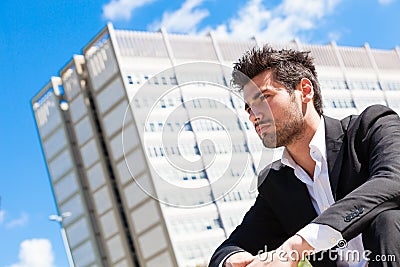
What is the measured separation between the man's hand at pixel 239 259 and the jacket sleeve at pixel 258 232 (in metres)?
0.10

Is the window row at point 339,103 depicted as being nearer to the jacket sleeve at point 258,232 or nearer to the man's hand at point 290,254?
the jacket sleeve at point 258,232

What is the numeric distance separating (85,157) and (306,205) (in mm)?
45255

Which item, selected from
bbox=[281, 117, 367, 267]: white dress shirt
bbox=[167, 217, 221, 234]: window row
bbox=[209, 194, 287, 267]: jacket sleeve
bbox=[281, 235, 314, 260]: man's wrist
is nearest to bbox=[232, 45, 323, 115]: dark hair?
bbox=[281, 117, 367, 267]: white dress shirt

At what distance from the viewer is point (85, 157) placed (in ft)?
151

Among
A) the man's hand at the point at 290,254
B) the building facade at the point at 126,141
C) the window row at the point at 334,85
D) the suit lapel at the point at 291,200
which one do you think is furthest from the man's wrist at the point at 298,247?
the window row at the point at 334,85

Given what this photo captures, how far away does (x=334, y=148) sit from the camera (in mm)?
1505

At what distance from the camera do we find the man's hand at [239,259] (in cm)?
145

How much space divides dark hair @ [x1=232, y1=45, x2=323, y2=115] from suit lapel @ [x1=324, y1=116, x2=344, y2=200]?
0.20ft

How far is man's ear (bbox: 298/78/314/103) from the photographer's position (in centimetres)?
157

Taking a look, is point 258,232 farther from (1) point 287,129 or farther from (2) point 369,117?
(2) point 369,117

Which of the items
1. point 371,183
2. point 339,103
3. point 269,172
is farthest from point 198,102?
point 339,103

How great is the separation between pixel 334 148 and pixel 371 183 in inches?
7.9

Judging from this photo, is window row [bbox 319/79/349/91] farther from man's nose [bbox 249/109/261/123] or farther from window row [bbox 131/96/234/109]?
man's nose [bbox 249/109/261/123]

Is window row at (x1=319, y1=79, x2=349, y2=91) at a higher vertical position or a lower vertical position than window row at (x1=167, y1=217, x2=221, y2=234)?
higher
